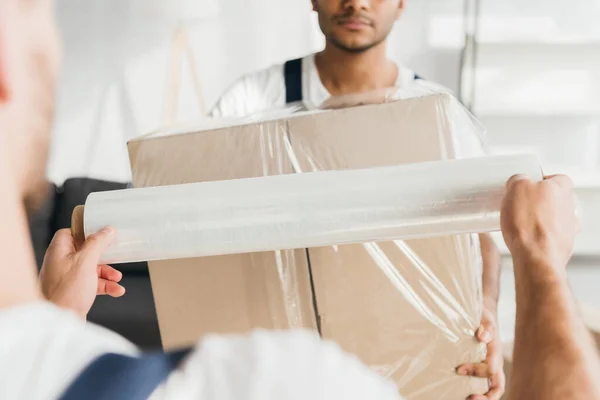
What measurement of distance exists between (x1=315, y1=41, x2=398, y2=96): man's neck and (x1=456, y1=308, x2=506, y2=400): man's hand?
49cm

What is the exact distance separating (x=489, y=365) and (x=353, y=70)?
0.59 metres

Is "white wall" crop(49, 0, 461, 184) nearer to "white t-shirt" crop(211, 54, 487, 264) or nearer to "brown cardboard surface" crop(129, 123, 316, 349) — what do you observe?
"white t-shirt" crop(211, 54, 487, 264)

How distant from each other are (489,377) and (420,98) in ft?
1.17

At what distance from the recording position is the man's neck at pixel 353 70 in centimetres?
95

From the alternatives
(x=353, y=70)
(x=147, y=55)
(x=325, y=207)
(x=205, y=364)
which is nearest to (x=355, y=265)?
(x=325, y=207)

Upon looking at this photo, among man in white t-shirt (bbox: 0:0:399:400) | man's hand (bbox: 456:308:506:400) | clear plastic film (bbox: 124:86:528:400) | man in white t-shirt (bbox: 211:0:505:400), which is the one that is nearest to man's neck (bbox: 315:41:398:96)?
man in white t-shirt (bbox: 211:0:505:400)

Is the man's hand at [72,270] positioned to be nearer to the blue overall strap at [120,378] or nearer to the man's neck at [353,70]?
the blue overall strap at [120,378]

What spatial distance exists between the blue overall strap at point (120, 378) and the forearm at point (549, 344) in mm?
263

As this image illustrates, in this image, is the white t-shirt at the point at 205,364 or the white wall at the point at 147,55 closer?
the white t-shirt at the point at 205,364

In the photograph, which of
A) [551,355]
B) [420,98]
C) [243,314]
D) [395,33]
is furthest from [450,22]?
[551,355]

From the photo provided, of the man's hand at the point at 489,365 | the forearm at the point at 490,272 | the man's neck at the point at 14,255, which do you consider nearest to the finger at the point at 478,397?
the man's hand at the point at 489,365

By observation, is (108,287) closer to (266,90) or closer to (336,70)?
(266,90)

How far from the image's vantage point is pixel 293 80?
92 cm

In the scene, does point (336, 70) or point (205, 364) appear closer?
point (205, 364)
